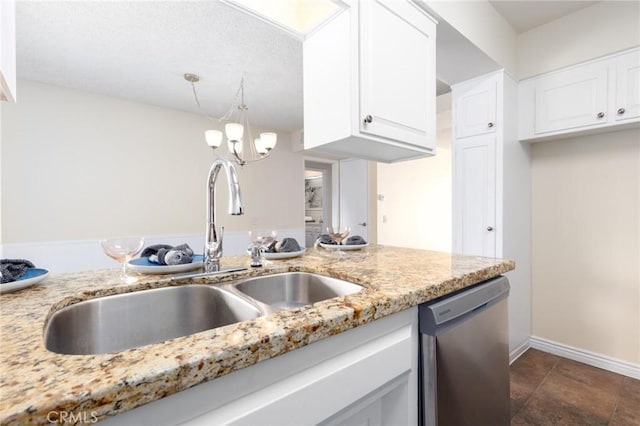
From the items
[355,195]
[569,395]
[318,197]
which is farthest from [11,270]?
[318,197]

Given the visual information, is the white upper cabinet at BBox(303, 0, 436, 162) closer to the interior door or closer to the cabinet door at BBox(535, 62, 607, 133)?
the cabinet door at BBox(535, 62, 607, 133)

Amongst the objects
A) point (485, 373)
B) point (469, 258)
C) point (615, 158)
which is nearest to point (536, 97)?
point (615, 158)

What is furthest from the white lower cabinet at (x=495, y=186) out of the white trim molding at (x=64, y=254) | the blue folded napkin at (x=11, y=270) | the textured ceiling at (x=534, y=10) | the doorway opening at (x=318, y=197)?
the white trim molding at (x=64, y=254)

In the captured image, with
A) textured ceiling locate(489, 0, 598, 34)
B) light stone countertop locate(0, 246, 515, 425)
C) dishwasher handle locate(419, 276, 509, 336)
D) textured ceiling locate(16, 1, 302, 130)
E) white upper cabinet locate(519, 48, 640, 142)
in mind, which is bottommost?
dishwasher handle locate(419, 276, 509, 336)

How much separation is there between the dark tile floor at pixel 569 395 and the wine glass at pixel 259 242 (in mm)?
1641

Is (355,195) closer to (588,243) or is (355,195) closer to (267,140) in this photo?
(267,140)

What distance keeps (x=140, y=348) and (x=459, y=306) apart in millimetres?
863

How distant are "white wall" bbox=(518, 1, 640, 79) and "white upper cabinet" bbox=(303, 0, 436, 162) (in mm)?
1235

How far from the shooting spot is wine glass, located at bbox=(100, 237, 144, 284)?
0.94 metres

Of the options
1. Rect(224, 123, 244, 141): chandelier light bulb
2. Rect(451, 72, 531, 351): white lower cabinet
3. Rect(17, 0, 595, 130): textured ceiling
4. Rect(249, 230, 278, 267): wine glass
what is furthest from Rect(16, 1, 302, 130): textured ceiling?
Rect(451, 72, 531, 351): white lower cabinet

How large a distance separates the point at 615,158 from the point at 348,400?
2608mm

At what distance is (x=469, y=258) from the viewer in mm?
1338

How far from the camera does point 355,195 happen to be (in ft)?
15.9

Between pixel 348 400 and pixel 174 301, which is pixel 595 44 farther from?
pixel 174 301
